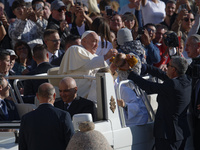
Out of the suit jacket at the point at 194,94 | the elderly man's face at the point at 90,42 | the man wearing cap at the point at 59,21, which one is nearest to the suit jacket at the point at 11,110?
the elderly man's face at the point at 90,42

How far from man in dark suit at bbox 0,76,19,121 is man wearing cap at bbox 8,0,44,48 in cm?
322

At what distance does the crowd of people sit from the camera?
19.5 feet

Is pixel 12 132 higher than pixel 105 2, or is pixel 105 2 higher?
pixel 105 2

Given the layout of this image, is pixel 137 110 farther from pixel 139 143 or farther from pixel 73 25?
pixel 73 25

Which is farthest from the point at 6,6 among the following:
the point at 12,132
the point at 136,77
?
the point at 12,132

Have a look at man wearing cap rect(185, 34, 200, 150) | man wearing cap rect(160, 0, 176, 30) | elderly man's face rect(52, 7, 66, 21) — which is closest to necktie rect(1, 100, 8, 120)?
man wearing cap rect(185, 34, 200, 150)

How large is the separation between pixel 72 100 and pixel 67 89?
193 mm

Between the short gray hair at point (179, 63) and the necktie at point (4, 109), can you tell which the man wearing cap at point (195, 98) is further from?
the necktie at point (4, 109)

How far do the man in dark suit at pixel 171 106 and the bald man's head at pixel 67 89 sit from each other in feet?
3.17

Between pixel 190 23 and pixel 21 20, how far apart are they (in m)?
4.35

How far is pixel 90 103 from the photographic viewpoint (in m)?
5.93

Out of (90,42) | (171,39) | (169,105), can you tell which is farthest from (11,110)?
(171,39)

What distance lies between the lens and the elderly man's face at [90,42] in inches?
273

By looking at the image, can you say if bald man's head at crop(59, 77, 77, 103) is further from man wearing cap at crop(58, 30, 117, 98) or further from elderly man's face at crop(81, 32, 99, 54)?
elderly man's face at crop(81, 32, 99, 54)
